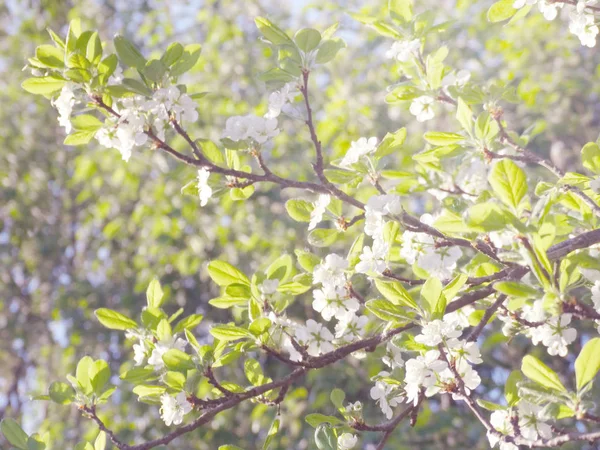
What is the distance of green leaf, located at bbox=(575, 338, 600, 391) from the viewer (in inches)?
33.8

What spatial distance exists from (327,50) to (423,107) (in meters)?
0.25

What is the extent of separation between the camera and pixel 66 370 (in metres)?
3.36

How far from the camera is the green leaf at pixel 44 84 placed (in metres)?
1.09

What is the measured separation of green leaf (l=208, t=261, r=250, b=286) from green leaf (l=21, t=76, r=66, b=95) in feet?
1.27

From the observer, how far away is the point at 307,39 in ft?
3.72

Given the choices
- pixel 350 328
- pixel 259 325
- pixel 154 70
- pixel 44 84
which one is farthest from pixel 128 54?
pixel 350 328

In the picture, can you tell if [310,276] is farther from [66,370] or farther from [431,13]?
[66,370]

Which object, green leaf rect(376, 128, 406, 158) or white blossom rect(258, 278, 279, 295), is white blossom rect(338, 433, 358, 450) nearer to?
white blossom rect(258, 278, 279, 295)

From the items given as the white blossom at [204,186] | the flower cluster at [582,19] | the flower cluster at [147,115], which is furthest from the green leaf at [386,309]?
the flower cluster at [582,19]

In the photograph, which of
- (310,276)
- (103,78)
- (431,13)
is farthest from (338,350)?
(431,13)

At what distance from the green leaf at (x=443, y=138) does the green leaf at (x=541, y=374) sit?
426 millimetres

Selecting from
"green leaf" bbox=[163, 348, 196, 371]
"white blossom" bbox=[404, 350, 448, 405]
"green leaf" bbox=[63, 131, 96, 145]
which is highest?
"green leaf" bbox=[63, 131, 96, 145]

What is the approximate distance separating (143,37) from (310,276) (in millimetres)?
3331

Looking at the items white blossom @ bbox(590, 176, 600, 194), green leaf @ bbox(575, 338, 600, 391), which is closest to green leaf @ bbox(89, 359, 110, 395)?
green leaf @ bbox(575, 338, 600, 391)
